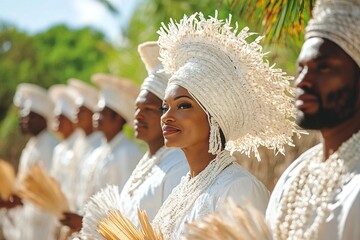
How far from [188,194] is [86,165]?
12.6 ft

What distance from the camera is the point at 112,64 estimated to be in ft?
43.3

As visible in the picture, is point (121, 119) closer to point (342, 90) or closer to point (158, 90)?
point (158, 90)

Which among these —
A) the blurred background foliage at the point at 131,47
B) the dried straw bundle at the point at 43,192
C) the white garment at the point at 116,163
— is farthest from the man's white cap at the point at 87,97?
the dried straw bundle at the point at 43,192

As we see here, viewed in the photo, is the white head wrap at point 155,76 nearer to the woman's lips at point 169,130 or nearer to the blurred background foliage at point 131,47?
the blurred background foliage at point 131,47

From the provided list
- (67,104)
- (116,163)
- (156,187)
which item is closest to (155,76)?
(156,187)

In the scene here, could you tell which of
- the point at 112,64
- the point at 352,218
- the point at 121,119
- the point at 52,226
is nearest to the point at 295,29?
the point at 352,218

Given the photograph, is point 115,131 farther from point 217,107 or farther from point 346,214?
point 346,214

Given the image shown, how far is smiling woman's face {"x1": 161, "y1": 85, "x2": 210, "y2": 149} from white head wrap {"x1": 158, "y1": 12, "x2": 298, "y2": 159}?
40mm

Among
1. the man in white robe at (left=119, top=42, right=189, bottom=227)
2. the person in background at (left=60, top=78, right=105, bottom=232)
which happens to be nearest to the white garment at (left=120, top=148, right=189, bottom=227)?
Result: the man in white robe at (left=119, top=42, right=189, bottom=227)

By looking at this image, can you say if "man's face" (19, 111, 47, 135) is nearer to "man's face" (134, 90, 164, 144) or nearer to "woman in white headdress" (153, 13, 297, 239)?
"man's face" (134, 90, 164, 144)

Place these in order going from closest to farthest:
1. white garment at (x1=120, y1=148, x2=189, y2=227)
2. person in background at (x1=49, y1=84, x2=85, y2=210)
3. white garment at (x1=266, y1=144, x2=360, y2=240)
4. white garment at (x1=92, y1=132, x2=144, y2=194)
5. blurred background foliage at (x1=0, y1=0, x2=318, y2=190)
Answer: white garment at (x1=266, y1=144, x2=360, y2=240) < blurred background foliage at (x1=0, y1=0, x2=318, y2=190) < white garment at (x1=120, y1=148, x2=189, y2=227) < white garment at (x1=92, y1=132, x2=144, y2=194) < person in background at (x1=49, y1=84, x2=85, y2=210)

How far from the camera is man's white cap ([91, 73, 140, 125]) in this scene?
280 inches

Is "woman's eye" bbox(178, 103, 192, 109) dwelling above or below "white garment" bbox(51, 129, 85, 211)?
above

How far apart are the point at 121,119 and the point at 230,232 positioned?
4635 mm
